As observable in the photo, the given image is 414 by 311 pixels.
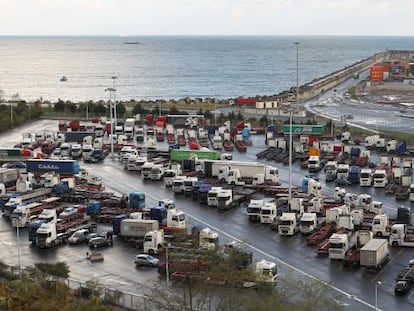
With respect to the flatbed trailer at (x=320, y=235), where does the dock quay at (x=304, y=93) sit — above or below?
above

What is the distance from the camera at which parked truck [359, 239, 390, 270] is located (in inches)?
593

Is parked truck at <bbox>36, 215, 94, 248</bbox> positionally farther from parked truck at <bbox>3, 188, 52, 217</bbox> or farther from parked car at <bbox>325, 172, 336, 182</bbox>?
parked car at <bbox>325, 172, 336, 182</bbox>

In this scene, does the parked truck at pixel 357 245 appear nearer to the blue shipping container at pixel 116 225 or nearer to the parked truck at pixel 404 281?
the parked truck at pixel 404 281

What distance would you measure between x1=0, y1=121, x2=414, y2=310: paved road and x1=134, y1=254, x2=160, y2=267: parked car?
22 cm

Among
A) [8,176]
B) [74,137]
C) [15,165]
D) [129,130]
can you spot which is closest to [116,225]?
[8,176]

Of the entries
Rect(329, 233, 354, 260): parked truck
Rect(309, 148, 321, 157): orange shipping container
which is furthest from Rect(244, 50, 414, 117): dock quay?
Rect(329, 233, 354, 260): parked truck

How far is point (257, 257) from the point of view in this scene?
1609cm

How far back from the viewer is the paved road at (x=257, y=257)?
1383cm

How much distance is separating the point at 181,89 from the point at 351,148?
52281 millimetres

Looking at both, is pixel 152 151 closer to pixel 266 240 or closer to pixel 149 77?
pixel 266 240

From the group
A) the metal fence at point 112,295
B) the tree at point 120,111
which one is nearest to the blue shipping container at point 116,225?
the metal fence at point 112,295

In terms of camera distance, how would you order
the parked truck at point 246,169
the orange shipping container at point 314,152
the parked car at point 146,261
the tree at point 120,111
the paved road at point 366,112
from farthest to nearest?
the tree at point 120,111, the paved road at point 366,112, the orange shipping container at point 314,152, the parked truck at point 246,169, the parked car at point 146,261

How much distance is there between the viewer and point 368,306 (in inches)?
516

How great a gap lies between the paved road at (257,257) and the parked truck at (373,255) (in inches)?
7.0
